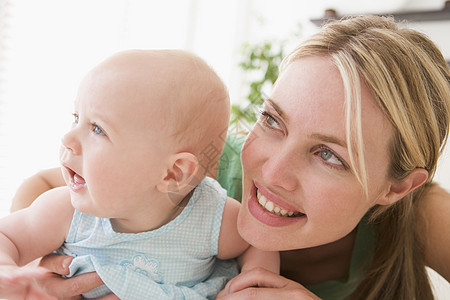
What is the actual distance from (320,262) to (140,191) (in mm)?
895

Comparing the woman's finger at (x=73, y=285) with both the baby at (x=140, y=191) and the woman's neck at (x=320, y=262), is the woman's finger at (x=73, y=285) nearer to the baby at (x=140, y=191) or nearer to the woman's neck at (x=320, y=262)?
the baby at (x=140, y=191)

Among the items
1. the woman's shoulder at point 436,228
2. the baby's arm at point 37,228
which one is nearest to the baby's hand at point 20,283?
the baby's arm at point 37,228

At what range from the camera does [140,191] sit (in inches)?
39.8

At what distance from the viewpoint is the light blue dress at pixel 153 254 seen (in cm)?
105

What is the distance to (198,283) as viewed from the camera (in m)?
1.17

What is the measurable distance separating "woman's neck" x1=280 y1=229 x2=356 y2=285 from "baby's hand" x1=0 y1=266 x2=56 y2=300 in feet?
3.24

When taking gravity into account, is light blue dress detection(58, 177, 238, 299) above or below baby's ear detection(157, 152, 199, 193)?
below

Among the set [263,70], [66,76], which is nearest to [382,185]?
[66,76]

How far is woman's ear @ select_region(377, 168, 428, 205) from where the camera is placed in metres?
1.22

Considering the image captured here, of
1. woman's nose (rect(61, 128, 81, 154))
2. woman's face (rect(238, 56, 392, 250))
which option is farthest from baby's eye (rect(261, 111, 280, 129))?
woman's nose (rect(61, 128, 81, 154))

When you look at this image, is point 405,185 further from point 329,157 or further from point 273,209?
point 273,209

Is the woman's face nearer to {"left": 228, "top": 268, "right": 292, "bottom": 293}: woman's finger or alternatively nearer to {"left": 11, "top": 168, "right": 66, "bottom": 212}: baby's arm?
{"left": 228, "top": 268, "right": 292, "bottom": 293}: woman's finger

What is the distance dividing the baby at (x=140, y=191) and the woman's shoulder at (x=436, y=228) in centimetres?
72

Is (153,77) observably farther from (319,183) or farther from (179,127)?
(319,183)
